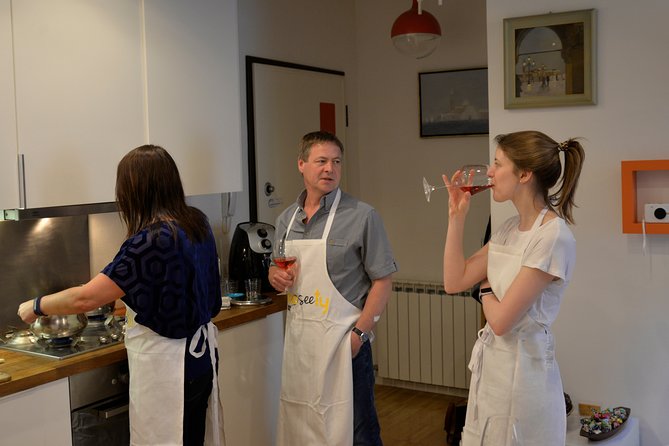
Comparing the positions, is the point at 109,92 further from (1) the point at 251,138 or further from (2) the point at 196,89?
(1) the point at 251,138

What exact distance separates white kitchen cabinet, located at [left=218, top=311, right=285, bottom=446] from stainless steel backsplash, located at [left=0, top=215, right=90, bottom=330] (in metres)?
0.66

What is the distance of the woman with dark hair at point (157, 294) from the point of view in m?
2.38

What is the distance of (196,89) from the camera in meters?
3.18

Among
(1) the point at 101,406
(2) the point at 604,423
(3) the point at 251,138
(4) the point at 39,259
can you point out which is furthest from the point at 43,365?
(2) the point at 604,423

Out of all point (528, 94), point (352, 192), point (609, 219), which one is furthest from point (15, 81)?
point (352, 192)

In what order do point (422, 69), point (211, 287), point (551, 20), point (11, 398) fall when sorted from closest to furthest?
1. point (11, 398)
2. point (211, 287)
3. point (551, 20)
4. point (422, 69)

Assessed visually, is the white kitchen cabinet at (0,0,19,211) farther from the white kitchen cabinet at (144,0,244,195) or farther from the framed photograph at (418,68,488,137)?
the framed photograph at (418,68,488,137)

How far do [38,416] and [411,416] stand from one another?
2.58 m

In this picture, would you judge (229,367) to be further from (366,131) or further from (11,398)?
(366,131)

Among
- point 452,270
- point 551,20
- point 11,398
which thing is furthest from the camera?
point 551,20

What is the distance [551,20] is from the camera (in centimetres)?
306

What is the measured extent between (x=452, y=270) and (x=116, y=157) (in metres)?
1.28

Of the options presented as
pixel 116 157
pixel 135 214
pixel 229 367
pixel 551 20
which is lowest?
pixel 229 367

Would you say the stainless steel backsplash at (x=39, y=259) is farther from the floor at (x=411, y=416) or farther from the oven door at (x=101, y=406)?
the floor at (x=411, y=416)
